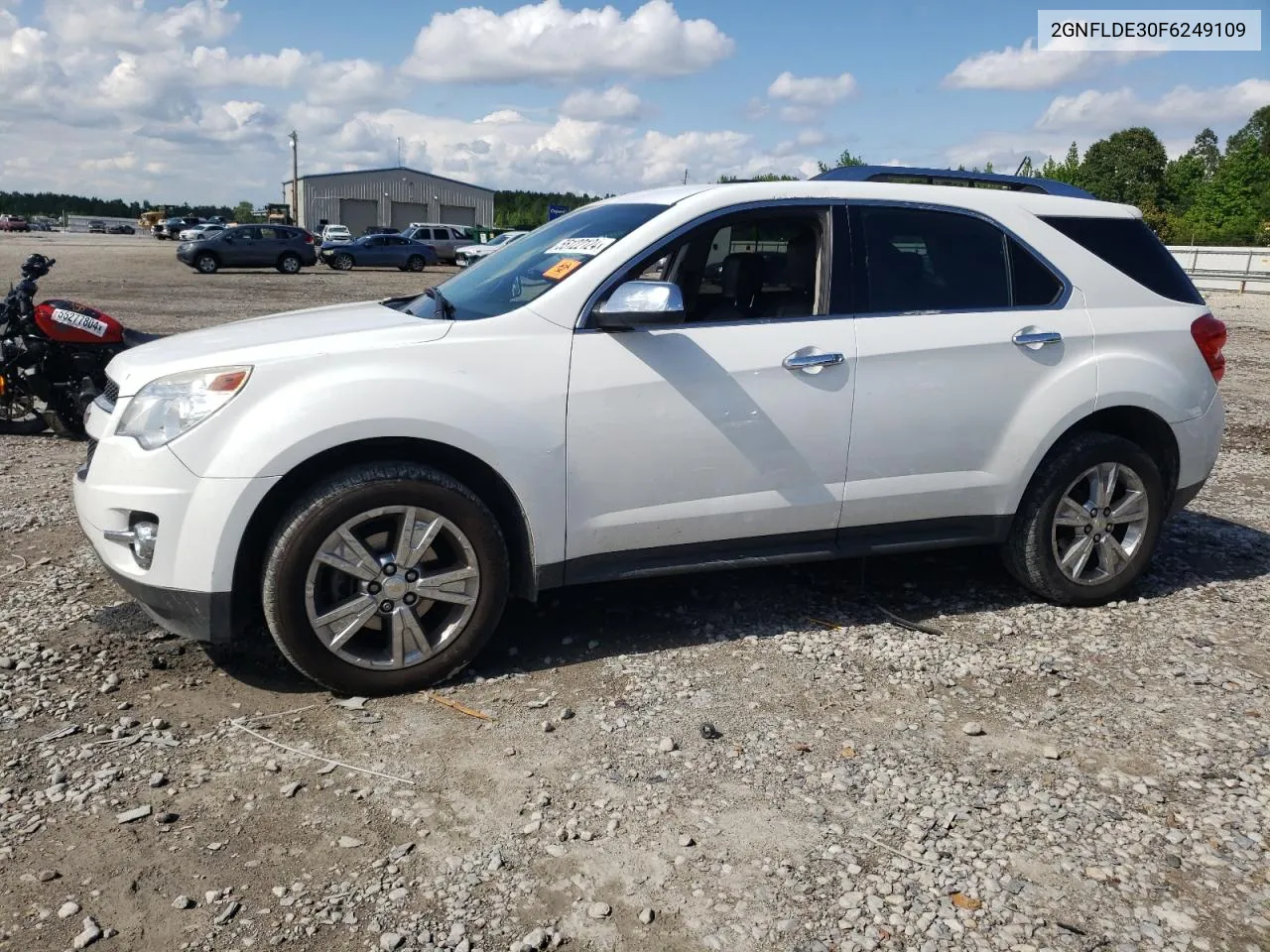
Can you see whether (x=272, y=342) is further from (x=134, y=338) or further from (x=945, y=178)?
(x=134, y=338)

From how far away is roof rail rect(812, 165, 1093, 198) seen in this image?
4812mm

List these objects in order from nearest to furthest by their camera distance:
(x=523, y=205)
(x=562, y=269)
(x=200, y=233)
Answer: (x=562, y=269)
(x=200, y=233)
(x=523, y=205)

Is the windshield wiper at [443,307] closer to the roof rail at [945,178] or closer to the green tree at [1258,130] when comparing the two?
the roof rail at [945,178]

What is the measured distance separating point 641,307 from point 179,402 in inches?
65.4

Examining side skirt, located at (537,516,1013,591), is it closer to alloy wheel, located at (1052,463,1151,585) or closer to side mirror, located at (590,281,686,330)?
alloy wheel, located at (1052,463,1151,585)

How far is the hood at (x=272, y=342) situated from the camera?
147 inches

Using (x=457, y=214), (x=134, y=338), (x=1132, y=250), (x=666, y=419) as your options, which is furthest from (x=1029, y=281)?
(x=457, y=214)

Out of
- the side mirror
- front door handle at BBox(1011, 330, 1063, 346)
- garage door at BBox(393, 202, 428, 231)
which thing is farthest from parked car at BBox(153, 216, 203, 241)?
front door handle at BBox(1011, 330, 1063, 346)

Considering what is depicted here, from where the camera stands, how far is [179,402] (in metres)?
3.64

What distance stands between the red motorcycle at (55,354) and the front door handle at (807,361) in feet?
17.7

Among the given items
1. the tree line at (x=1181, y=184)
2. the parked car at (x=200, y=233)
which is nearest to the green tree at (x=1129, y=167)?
the tree line at (x=1181, y=184)

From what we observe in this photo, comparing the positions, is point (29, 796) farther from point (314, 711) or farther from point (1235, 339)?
point (1235, 339)

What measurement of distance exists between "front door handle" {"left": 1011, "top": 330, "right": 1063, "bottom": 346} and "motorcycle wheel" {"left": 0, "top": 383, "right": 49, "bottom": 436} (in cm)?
694

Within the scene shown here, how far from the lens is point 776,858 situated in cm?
297
